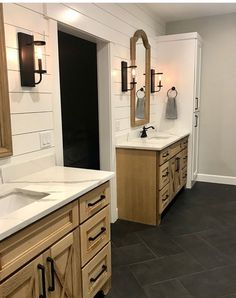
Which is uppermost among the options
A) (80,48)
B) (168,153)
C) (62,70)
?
(80,48)

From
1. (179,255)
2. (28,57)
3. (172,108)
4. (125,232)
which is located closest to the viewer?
(28,57)

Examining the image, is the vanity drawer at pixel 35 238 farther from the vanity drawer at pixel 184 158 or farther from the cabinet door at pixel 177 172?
the vanity drawer at pixel 184 158

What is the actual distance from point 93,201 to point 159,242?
1289 mm

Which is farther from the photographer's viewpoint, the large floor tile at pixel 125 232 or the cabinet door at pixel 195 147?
the cabinet door at pixel 195 147

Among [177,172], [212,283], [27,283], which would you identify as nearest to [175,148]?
[177,172]

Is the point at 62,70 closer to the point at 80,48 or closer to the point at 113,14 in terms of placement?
the point at 80,48

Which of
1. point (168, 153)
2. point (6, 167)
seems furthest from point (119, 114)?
point (6, 167)

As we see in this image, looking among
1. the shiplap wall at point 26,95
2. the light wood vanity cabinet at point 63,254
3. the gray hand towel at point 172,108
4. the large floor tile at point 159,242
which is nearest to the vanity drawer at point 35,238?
the light wood vanity cabinet at point 63,254

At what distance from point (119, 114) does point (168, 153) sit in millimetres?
733

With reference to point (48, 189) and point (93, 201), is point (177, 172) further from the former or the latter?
point (48, 189)

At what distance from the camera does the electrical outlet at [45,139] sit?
207 cm

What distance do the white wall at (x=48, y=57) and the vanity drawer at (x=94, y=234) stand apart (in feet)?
2.10

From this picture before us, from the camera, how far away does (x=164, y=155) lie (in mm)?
3131

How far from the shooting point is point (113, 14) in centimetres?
295
